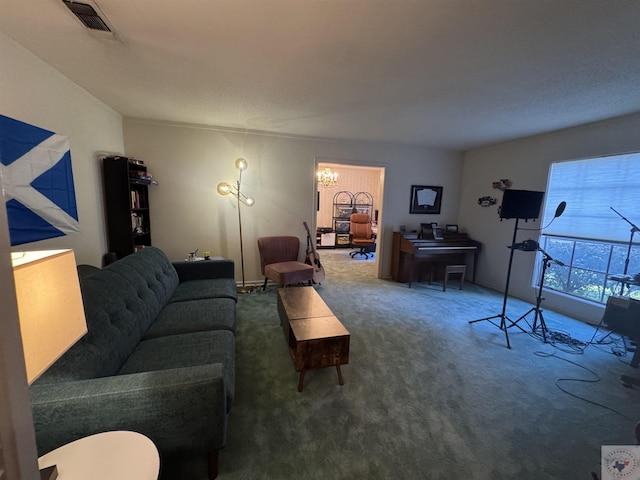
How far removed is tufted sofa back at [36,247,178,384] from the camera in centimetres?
118

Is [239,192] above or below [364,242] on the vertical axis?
above

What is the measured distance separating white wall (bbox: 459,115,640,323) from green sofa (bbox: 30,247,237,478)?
4080 millimetres

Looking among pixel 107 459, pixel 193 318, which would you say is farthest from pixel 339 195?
pixel 107 459

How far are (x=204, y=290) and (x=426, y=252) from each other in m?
3.31

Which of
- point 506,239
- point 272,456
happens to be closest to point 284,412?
point 272,456

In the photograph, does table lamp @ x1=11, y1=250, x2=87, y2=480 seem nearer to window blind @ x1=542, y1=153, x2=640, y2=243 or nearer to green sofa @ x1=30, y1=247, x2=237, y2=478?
green sofa @ x1=30, y1=247, x2=237, y2=478

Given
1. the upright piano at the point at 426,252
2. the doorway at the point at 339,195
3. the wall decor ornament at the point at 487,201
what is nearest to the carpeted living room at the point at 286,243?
the wall decor ornament at the point at 487,201

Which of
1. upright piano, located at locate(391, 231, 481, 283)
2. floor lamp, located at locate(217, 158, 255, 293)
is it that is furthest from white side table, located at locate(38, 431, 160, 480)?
upright piano, located at locate(391, 231, 481, 283)

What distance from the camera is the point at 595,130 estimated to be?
297cm

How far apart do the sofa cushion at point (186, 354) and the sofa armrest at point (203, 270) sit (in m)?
1.24

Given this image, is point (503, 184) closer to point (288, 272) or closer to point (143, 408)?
point (288, 272)

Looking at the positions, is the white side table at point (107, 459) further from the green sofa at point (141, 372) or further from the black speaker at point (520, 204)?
the black speaker at point (520, 204)

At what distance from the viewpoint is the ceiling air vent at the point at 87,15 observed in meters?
1.35

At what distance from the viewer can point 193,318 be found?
6.42ft
